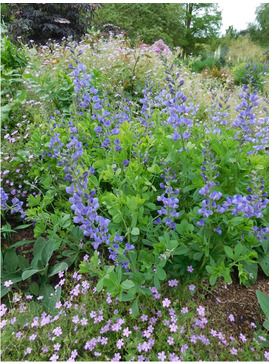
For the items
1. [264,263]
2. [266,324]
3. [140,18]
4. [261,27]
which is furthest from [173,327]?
[261,27]

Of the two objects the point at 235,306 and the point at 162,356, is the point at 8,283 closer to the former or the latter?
the point at 162,356

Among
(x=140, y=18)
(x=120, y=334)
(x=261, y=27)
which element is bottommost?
(x=120, y=334)

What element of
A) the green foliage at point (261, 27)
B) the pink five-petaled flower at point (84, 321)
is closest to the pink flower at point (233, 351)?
the pink five-petaled flower at point (84, 321)

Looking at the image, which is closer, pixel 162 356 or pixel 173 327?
pixel 162 356

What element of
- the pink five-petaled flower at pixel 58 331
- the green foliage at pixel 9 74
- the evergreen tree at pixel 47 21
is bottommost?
the pink five-petaled flower at pixel 58 331

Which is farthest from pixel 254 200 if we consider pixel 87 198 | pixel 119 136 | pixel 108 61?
pixel 108 61

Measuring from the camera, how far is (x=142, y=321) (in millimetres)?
1802

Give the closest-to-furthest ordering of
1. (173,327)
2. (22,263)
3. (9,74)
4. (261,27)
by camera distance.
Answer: (173,327), (22,263), (9,74), (261,27)

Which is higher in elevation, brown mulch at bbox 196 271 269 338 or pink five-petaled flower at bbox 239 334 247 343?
pink five-petaled flower at bbox 239 334 247 343

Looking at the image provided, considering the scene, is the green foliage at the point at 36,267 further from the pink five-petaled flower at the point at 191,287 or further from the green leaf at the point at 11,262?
the pink five-petaled flower at the point at 191,287

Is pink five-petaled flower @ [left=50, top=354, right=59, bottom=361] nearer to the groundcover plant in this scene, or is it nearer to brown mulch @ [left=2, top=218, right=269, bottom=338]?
the groundcover plant

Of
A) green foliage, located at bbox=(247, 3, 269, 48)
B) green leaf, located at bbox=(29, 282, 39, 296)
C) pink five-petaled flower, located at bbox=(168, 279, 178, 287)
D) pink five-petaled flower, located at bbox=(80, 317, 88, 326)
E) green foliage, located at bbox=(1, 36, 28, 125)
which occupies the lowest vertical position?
green leaf, located at bbox=(29, 282, 39, 296)

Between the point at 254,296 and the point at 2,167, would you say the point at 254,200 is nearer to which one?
the point at 254,296

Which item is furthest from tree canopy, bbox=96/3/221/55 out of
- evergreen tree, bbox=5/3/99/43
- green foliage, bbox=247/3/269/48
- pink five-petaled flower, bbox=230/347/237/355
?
green foliage, bbox=247/3/269/48
